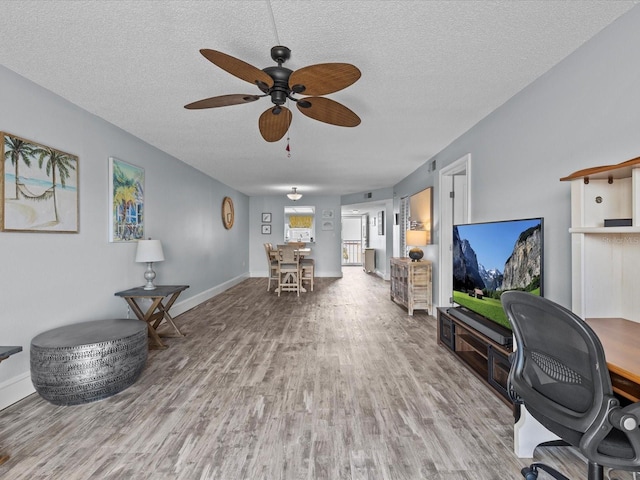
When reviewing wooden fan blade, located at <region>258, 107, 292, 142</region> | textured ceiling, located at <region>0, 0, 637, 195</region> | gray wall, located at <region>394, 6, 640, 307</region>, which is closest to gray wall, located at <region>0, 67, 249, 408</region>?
textured ceiling, located at <region>0, 0, 637, 195</region>

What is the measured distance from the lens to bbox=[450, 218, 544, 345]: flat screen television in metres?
2.12

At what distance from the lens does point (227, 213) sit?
23.6ft

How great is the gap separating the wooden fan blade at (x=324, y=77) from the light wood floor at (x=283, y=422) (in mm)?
2016

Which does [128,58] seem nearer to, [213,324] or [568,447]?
[213,324]

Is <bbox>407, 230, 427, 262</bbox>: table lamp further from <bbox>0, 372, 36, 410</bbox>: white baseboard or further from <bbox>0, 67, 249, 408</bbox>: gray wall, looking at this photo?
<bbox>0, 372, 36, 410</bbox>: white baseboard

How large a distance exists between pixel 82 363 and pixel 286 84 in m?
2.30

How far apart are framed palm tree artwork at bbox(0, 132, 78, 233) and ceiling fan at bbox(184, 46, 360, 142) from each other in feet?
4.95

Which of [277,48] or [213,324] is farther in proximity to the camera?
[213,324]

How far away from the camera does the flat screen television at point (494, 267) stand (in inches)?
83.5

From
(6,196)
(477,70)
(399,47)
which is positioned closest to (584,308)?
(477,70)

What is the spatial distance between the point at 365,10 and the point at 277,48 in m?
0.49

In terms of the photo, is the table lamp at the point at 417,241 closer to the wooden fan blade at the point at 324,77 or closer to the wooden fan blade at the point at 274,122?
the wooden fan blade at the point at 274,122

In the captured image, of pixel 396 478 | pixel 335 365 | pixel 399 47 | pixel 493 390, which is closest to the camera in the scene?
pixel 396 478

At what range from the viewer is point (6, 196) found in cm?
226
